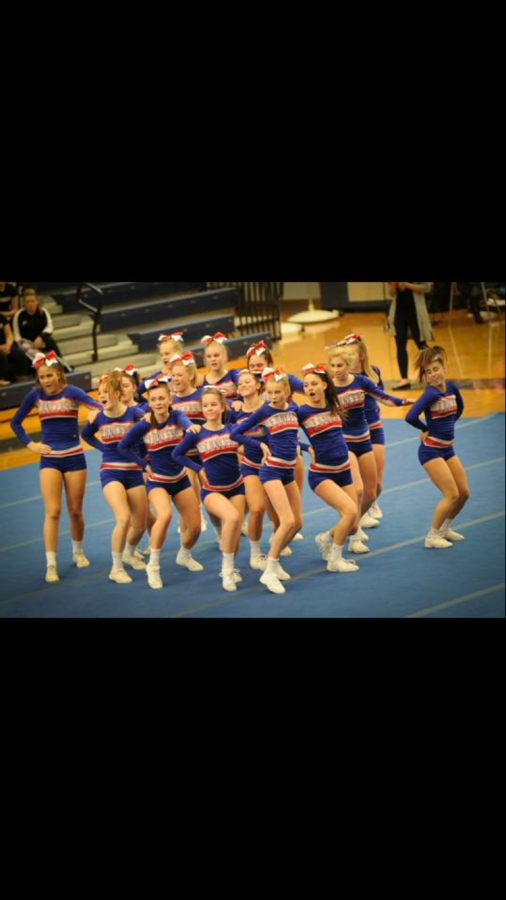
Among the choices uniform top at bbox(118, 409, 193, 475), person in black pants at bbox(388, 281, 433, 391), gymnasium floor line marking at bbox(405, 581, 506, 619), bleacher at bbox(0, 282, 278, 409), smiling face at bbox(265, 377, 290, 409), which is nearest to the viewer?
gymnasium floor line marking at bbox(405, 581, 506, 619)

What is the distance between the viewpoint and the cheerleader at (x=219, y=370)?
27.1ft

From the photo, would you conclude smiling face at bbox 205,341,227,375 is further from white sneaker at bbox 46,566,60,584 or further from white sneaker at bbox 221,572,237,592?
white sneaker at bbox 46,566,60,584

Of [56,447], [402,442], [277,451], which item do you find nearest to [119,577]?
[56,447]

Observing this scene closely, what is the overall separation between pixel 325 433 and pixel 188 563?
126cm

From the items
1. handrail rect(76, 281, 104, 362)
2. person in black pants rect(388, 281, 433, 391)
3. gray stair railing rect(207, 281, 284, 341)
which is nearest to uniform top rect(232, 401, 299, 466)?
person in black pants rect(388, 281, 433, 391)

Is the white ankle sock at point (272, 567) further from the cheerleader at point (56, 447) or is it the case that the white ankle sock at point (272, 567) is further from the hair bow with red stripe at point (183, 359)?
the hair bow with red stripe at point (183, 359)

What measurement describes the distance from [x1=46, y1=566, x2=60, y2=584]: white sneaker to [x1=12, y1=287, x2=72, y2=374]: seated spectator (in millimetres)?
4539

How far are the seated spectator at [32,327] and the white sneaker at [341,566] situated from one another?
5.29 meters

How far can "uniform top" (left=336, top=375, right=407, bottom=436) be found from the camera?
802 cm

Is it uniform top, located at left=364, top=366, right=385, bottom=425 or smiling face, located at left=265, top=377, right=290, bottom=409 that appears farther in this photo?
uniform top, located at left=364, top=366, right=385, bottom=425

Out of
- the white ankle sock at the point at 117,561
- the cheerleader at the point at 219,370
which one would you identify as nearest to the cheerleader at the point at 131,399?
the white ankle sock at the point at 117,561
